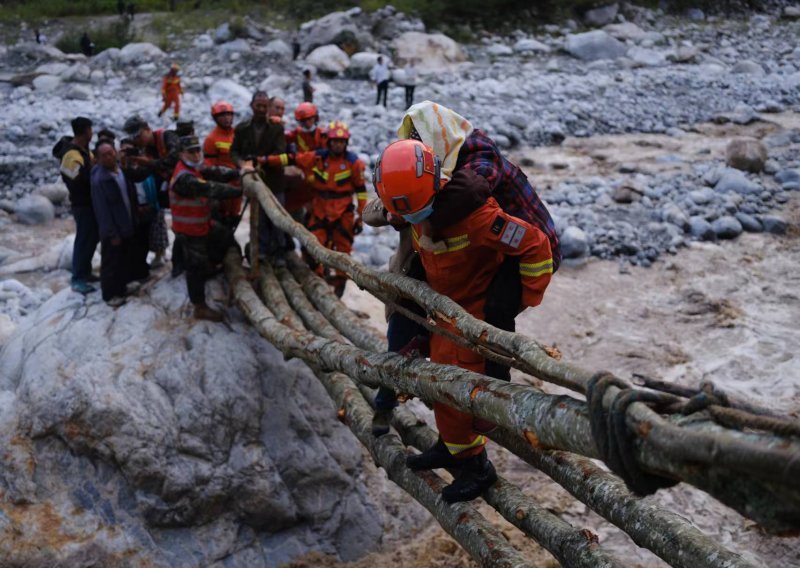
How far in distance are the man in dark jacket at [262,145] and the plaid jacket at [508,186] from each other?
283 centimetres

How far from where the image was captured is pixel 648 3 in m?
25.2

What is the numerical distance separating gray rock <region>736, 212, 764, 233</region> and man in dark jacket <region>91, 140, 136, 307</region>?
751 cm

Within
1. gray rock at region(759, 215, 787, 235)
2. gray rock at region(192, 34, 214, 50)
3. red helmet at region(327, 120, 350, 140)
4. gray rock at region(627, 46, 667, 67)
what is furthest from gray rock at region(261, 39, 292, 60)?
red helmet at region(327, 120, 350, 140)

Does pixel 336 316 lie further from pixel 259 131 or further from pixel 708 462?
pixel 708 462

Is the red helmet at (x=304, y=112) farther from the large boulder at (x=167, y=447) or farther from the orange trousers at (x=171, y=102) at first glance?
the orange trousers at (x=171, y=102)

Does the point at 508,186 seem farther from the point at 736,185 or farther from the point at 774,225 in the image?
the point at 736,185

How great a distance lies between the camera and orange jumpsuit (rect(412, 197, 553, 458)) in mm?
3062

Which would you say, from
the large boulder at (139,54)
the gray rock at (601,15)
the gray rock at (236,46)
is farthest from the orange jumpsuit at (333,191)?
the gray rock at (601,15)

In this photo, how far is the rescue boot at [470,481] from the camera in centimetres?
357

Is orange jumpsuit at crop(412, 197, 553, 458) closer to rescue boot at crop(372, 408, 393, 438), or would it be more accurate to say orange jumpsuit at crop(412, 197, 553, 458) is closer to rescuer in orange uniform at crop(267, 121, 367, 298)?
rescue boot at crop(372, 408, 393, 438)

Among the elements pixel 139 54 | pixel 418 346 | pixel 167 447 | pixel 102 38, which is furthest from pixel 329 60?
pixel 418 346

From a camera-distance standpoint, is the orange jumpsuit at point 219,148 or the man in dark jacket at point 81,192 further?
the orange jumpsuit at point 219,148

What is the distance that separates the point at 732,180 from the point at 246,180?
7.88 m

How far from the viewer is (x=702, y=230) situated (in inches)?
385
